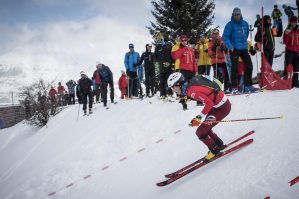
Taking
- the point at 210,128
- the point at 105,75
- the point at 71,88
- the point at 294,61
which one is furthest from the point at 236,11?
the point at 71,88

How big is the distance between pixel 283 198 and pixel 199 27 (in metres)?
16.2

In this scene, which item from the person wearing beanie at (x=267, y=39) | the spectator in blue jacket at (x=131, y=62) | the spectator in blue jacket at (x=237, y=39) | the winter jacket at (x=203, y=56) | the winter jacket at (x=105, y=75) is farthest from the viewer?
the winter jacket at (x=105, y=75)

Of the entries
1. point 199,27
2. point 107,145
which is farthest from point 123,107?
point 199,27

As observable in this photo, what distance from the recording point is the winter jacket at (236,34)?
7.71 metres

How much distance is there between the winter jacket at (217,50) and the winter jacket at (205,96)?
3.87 meters

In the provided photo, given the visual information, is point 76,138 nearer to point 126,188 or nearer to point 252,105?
point 126,188

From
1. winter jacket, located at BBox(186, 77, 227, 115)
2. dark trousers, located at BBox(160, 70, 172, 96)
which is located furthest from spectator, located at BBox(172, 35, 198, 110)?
winter jacket, located at BBox(186, 77, 227, 115)

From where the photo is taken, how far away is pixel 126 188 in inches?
242

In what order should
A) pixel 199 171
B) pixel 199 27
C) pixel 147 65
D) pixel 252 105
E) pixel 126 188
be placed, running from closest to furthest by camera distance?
1. pixel 199 171
2. pixel 126 188
3. pixel 252 105
4. pixel 147 65
5. pixel 199 27

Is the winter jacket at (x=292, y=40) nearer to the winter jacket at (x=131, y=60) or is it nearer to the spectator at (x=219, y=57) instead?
the spectator at (x=219, y=57)

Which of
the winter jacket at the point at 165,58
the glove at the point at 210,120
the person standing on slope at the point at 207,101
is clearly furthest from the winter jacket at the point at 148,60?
the glove at the point at 210,120

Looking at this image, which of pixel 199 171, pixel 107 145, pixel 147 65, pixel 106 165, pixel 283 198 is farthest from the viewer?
pixel 147 65

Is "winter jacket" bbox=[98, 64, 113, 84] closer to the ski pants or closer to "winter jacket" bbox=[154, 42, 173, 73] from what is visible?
"winter jacket" bbox=[154, 42, 173, 73]

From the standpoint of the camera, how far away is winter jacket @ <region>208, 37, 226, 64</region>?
8859 millimetres
